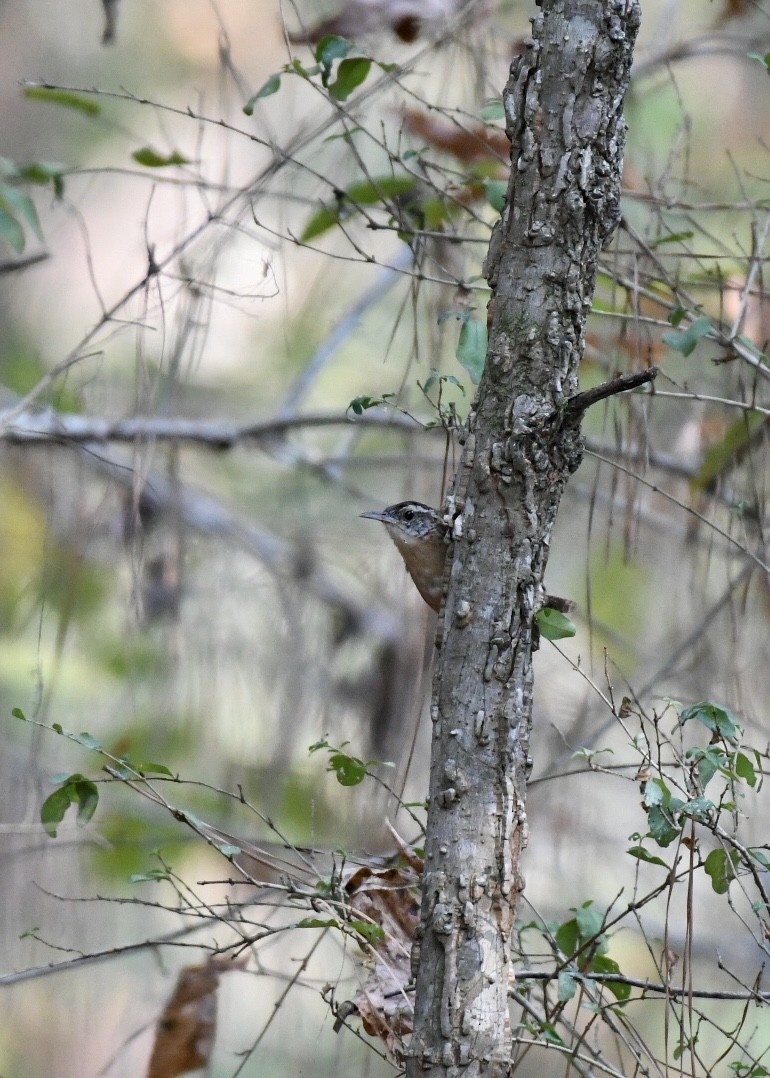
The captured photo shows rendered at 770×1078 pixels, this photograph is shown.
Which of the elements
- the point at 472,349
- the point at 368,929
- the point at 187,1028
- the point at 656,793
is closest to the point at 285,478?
the point at 187,1028

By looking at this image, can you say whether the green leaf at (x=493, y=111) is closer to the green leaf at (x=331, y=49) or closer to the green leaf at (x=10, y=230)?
the green leaf at (x=331, y=49)

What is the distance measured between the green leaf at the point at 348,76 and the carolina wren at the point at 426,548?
1003 millimetres

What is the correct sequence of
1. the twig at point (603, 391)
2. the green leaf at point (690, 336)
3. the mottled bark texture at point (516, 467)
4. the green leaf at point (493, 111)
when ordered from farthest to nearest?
the green leaf at point (493, 111), the green leaf at point (690, 336), the mottled bark texture at point (516, 467), the twig at point (603, 391)

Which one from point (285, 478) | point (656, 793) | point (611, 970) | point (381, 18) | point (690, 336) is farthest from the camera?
point (285, 478)

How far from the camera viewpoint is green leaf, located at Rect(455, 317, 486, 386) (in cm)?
225

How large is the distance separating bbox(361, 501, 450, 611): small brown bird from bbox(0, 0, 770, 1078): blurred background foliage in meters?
0.25

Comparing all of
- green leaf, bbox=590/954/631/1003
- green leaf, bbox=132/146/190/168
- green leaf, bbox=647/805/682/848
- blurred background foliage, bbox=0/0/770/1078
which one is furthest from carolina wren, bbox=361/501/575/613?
green leaf, bbox=132/146/190/168

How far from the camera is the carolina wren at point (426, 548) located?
6.13 feet

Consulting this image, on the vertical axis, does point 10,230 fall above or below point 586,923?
above

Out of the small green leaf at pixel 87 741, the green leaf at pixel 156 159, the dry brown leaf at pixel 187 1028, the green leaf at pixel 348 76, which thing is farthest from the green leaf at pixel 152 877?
the green leaf at pixel 156 159

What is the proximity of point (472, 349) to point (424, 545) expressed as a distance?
49cm

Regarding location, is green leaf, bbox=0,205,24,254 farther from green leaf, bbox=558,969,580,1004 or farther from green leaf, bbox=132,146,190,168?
green leaf, bbox=558,969,580,1004

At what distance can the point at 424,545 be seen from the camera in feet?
6.54

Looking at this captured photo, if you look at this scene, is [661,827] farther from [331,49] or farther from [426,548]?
[331,49]
